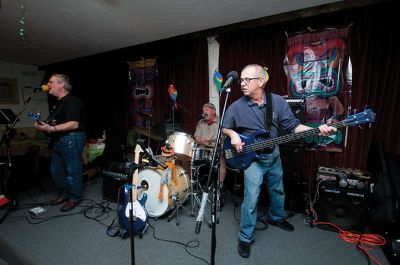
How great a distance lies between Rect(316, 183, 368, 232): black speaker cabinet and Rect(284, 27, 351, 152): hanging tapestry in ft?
2.49

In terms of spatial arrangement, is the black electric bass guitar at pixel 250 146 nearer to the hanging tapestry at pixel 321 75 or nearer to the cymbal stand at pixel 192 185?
the cymbal stand at pixel 192 185

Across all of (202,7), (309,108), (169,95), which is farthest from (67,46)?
(309,108)

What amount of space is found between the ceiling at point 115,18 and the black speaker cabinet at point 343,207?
211cm

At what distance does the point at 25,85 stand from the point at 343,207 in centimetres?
759

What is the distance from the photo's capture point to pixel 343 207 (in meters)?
2.26

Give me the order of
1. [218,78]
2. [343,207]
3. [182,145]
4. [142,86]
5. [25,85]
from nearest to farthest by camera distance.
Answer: [343,207], [182,145], [218,78], [142,86], [25,85]

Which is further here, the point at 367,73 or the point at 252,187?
the point at 367,73

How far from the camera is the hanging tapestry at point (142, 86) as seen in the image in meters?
4.30

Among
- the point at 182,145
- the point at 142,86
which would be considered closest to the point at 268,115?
the point at 182,145

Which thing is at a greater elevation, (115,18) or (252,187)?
(115,18)

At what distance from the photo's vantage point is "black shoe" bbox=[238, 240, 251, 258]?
6.19 feet

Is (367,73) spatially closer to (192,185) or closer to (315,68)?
(315,68)

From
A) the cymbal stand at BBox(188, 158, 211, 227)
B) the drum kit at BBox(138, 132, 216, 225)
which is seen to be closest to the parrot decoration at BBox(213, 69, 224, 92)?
the drum kit at BBox(138, 132, 216, 225)

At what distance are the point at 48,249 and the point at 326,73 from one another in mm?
3651
